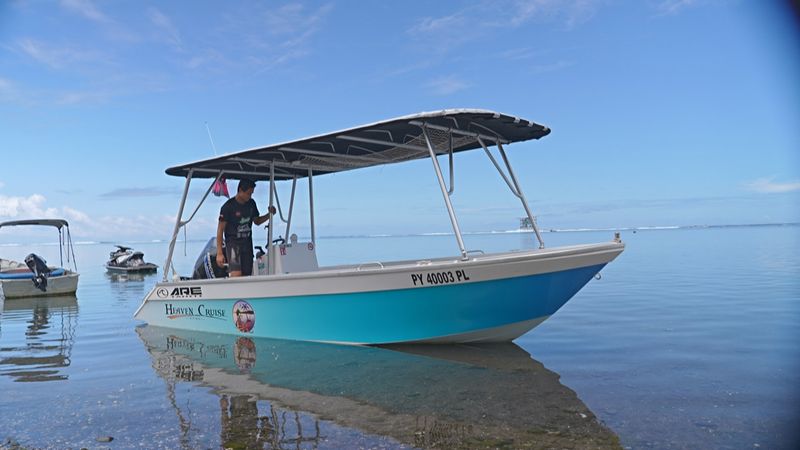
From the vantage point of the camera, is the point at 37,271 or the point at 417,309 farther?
the point at 37,271

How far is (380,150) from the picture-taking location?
8.70 meters

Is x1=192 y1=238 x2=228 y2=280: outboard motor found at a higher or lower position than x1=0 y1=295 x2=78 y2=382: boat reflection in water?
higher

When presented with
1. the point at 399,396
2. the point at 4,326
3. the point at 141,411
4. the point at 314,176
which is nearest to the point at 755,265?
the point at 314,176

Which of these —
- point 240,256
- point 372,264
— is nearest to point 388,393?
point 372,264

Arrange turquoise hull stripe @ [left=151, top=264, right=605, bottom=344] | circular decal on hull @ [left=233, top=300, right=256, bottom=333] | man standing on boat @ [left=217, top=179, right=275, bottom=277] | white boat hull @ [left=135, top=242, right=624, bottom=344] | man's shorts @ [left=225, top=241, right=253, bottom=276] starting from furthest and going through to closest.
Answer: man's shorts @ [left=225, top=241, right=253, bottom=276] → man standing on boat @ [left=217, top=179, right=275, bottom=277] → circular decal on hull @ [left=233, top=300, right=256, bottom=333] → turquoise hull stripe @ [left=151, top=264, right=605, bottom=344] → white boat hull @ [left=135, top=242, right=624, bottom=344]

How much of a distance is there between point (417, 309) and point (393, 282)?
0.52 metres

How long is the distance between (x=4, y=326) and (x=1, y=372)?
5.88 metres

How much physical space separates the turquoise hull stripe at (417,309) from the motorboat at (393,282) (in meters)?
0.01

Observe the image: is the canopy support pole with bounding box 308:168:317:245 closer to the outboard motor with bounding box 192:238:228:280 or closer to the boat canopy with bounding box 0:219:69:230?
the outboard motor with bounding box 192:238:228:280

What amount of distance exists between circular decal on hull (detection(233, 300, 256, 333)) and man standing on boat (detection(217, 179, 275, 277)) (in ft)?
2.16

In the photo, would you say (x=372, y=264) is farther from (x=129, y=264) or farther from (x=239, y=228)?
(x=129, y=264)

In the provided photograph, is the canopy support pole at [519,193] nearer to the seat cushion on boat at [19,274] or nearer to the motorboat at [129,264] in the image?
the seat cushion on boat at [19,274]

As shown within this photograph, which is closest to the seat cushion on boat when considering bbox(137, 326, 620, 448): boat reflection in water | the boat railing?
→ bbox(137, 326, 620, 448): boat reflection in water

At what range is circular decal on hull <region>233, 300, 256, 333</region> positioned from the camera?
8.39 metres
